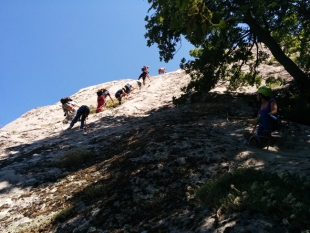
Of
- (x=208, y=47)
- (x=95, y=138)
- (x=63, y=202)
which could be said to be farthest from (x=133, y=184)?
(x=208, y=47)

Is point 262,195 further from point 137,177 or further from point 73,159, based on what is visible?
point 73,159

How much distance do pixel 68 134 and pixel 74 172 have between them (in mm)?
6266

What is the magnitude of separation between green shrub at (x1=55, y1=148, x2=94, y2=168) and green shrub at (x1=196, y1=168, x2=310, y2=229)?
548 cm

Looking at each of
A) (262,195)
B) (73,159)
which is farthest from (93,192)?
(262,195)

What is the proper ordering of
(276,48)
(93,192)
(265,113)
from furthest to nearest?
(276,48) < (265,113) < (93,192)

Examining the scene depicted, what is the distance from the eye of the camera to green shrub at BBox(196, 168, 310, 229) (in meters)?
3.56

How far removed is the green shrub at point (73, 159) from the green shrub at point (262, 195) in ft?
18.0

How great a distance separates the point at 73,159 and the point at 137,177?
3568mm

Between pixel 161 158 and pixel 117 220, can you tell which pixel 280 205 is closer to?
pixel 117 220

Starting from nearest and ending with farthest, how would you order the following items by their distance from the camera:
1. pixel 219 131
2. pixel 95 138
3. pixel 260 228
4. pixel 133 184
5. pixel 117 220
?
pixel 260 228, pixel 117 220, pixel 133 184, pixel 219 131, pixel 95 138

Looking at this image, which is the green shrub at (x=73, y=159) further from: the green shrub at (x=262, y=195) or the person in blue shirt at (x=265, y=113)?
the green shrub at (x=262, y=195)

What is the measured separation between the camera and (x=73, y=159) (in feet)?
31.1

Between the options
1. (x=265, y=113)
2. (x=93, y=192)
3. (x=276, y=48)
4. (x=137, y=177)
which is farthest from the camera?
(x=276, y=48)

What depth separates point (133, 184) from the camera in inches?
254
